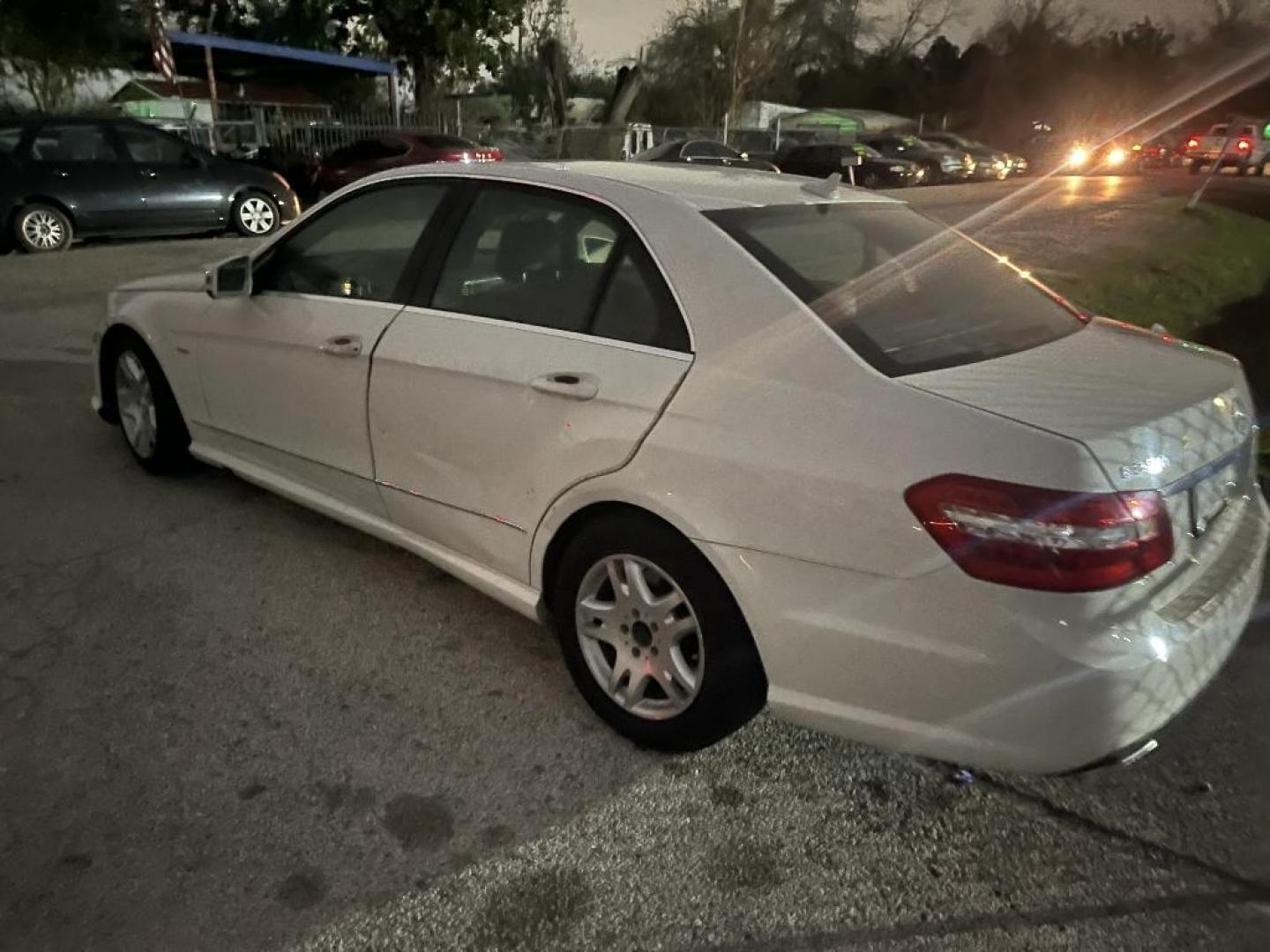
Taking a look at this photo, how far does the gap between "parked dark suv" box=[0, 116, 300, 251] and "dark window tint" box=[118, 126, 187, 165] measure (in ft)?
0.04

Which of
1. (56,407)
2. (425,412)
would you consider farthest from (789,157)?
(425,412)

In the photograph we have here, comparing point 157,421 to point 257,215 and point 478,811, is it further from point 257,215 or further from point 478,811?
point 257,215

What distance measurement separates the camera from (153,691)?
306cm

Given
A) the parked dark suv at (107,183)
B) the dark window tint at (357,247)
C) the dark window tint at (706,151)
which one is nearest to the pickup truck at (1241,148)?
the dark window tint at (706,151)

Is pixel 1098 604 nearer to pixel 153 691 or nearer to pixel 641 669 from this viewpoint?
pixel 641 669

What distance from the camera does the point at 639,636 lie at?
2.76 m

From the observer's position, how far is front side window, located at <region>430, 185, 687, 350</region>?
9.01 ft

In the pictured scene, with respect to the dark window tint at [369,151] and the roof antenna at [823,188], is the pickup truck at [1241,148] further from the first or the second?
the roof antenna at [823,188]

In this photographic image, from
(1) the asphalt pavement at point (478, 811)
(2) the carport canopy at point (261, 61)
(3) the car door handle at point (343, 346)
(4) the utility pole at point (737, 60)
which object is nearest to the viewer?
(1) the asphalt pavement at point (478, 811)

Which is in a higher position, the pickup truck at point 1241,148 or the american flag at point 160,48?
the american flag at point 160,48

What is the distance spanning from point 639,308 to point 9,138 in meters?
12.0

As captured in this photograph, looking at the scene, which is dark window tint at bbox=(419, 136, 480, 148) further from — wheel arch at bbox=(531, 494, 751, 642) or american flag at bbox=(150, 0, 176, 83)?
wheel arch at bbox=(531, 494, 751, 642)

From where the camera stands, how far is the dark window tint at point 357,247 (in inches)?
138

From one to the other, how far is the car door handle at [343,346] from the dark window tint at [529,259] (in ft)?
1.13
